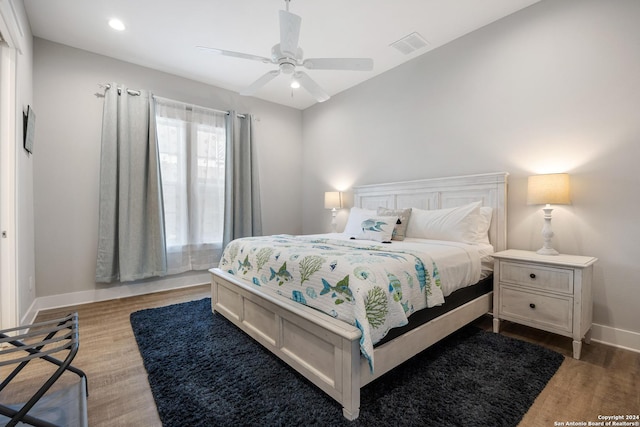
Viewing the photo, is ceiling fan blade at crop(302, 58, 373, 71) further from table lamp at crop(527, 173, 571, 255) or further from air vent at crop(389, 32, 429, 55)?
table lamp at crop(527, 173, 571, 255)

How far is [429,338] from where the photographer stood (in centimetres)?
190

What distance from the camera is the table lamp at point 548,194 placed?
2207 mm

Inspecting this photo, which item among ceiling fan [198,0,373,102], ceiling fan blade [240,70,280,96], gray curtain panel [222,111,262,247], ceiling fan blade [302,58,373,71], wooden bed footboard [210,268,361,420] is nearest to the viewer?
wooden bed footboard [210,268,361,420]

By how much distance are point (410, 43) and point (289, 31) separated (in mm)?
1692

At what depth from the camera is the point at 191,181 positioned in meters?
3.91

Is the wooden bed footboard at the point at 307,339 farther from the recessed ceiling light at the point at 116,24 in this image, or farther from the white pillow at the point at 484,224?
the recessed ceiling light at the point at 116,24

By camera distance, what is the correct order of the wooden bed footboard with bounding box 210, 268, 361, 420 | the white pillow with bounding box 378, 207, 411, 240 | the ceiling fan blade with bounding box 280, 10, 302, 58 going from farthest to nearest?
the white pillow with bounding box 378, 207, 411, 240, the ceiling fan blade with bounding box 280, 10, 302, 58, the wooden bed footboard with bounding box 210, 268, 361, 420

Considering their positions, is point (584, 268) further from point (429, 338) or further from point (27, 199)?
point (27, 199)

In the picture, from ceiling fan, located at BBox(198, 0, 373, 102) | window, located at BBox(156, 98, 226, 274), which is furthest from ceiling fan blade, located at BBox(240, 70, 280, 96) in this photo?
window, located at BBox(156, 98, 226, 274)

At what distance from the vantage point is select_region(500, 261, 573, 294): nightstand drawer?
2.02m

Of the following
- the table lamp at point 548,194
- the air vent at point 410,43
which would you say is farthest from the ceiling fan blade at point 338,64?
the table lamp at point 548,194

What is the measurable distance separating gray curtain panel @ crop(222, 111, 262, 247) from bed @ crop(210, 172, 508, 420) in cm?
154

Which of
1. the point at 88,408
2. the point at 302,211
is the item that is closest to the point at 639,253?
the point at 88,408

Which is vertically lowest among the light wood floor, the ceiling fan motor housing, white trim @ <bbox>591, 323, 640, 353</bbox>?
the light wood floor
